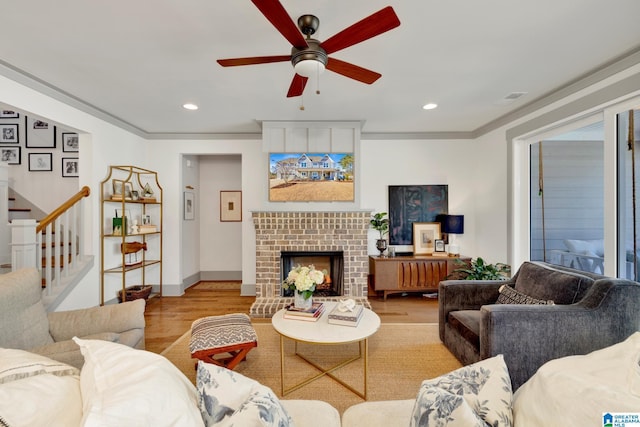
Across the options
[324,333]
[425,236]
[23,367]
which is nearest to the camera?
[23,367]

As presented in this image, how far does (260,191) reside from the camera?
440 centimetres

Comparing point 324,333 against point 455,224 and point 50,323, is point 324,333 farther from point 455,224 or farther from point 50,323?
point 455,224

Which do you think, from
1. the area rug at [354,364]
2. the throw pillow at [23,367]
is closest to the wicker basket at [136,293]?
the area rug at [354,364]

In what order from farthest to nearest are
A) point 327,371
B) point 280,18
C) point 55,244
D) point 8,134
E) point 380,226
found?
point 380,226
point 8,134
point 55,244
point 327,371
point 280,18

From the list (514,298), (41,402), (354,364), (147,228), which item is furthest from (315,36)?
(147,228)

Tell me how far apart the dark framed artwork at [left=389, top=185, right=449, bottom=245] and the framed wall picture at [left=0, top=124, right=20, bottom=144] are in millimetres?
5594

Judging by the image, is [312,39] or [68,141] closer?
[312,39]

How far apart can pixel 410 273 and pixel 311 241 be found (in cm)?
154

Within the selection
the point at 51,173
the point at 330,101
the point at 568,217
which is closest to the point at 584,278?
the point at 568,217

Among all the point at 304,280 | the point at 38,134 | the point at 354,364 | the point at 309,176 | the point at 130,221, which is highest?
the point at 38,134

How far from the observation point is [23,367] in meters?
0.89

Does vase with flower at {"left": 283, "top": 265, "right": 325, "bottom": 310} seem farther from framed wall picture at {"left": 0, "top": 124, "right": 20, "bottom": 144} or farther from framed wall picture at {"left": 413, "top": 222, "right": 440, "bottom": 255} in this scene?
framed wall picture at {"left": 0, "top": 124, "right": 20, "bottom": 144}

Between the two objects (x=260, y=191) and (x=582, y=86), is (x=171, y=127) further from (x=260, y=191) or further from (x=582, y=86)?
(x=582, y=86)

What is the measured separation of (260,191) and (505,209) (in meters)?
3.56
